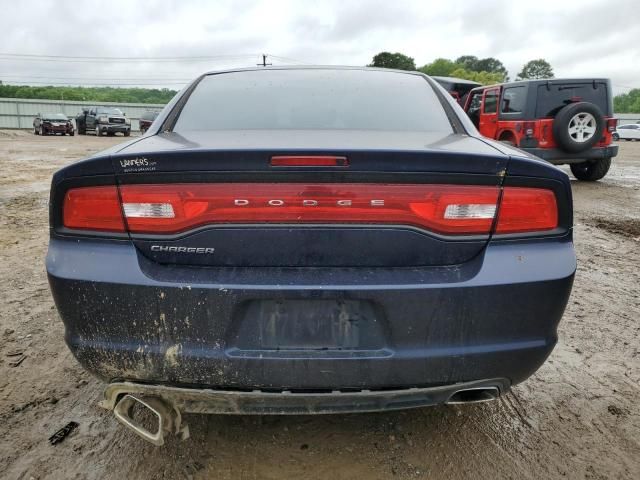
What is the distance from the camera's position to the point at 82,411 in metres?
2.24

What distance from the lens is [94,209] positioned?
1614 mm

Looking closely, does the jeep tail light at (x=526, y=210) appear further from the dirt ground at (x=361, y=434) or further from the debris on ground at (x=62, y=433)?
the debris on ground at (x=62, y=433)

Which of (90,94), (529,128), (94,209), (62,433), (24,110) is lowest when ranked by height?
(62,433)

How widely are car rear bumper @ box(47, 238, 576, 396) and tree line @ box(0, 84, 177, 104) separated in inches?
2702

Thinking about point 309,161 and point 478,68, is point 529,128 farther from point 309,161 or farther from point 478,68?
point 478,68

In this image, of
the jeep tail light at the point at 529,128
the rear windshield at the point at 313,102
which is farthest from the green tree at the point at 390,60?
the rear windshield at the point at 313,102

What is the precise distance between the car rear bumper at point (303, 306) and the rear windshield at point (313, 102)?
78 cm

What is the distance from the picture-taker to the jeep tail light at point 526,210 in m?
1.61

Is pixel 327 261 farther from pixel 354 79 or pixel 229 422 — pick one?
pixel 354 79

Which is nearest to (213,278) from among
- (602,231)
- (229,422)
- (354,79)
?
(229,422)

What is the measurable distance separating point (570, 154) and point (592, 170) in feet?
5.40

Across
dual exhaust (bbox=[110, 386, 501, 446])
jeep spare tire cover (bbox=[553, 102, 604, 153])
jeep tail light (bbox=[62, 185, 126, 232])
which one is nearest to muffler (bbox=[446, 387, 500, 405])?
dual exhaust (bbox=[110, 386, 501, 446])

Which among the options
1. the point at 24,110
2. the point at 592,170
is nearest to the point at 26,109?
the point at 24,110

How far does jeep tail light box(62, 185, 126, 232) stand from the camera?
5.23ft
